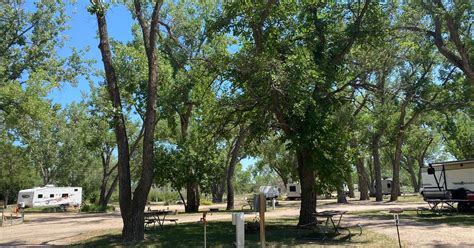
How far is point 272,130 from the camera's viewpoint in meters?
16.7

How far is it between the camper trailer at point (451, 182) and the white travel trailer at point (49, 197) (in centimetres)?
3626

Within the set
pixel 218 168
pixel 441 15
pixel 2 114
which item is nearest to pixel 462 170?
pixel 441 15

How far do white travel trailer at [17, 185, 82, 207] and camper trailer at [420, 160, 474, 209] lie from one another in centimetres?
3626

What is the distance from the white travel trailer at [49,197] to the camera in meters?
45.8

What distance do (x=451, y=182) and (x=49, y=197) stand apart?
38638 millimetres

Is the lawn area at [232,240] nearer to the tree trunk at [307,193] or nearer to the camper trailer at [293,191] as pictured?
the tree trunk at [307,193]

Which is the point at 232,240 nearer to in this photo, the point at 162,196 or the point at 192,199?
the point at 192,199

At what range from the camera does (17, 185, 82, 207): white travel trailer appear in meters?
45.8

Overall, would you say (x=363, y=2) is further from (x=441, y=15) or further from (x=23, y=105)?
(x=23, y=105)

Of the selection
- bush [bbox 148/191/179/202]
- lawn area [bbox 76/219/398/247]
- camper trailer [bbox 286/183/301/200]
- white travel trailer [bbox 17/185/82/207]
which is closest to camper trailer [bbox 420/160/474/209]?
lawn area [bbox 76/219/398/247]

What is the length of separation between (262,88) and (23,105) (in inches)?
512

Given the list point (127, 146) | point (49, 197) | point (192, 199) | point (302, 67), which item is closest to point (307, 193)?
point (302, 67)

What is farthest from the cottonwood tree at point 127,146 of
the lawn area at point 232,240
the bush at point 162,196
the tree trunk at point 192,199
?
the bush at point 162,196

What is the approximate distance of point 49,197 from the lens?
46.3 meters
